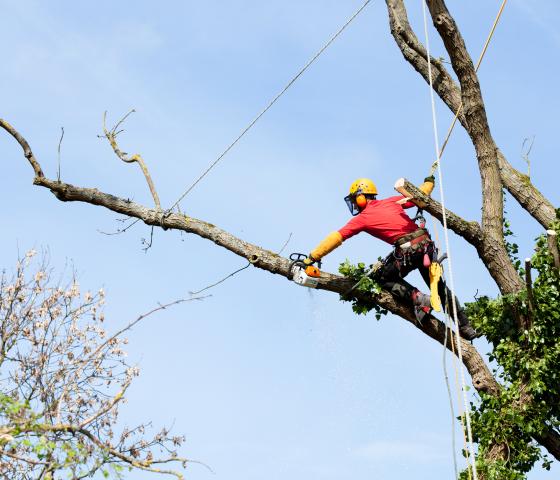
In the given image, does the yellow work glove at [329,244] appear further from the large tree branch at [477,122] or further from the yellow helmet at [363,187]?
the large tree branch at [477,122]

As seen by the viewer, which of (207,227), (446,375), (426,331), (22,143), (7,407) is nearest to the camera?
(7,407)

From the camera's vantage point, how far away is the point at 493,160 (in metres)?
10.6

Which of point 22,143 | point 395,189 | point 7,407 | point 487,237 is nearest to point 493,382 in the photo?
point 487,237

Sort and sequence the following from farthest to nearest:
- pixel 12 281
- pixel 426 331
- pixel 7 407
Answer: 1. pixel 12 281
2. pixel 426 331
3. pixel 7 407

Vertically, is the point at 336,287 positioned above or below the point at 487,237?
below

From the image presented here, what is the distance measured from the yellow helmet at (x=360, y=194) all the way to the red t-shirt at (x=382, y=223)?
96 mm

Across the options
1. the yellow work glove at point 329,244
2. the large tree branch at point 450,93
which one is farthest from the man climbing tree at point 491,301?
the large tree branch at point 450,93

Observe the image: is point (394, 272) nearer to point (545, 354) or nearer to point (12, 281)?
point (545, 354)

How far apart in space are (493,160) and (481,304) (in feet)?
5.34

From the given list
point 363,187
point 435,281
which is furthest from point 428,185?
point 435,281

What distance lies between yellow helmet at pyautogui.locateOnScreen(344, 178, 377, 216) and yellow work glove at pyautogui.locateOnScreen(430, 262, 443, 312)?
0.92 m

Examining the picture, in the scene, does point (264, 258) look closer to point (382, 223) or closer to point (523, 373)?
point (382, 223)

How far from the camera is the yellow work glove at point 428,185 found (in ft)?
33.0

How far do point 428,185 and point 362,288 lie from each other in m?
1.36
